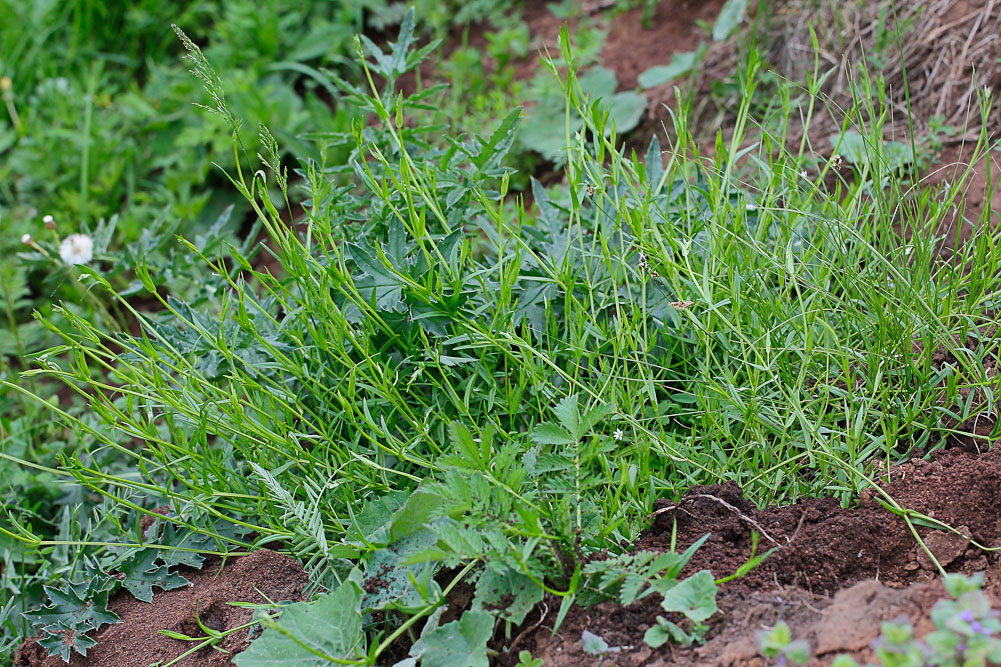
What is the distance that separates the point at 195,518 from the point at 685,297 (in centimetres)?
115

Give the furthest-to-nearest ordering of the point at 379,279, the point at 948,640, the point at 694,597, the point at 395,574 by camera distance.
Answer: the point at 379,279 < the point at 395,574 < the point at 694,597 < the point at 948,640

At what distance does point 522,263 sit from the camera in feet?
6.14

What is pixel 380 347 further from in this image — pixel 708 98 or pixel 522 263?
pixel 708 98

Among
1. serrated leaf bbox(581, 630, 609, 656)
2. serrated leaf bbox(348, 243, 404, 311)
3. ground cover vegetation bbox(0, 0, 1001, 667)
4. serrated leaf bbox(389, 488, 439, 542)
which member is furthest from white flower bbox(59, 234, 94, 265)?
serrated leaf bbox(581, 630, 609, 656)

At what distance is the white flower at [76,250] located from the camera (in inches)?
88.0

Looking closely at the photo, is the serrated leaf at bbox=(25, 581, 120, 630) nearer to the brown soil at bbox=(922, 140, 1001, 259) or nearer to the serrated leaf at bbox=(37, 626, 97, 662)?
the serrated leaf at bbox=(37, 626, 97, 662)

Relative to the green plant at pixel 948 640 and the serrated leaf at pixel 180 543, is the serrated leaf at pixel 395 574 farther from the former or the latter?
the green plant at pixel 948 640

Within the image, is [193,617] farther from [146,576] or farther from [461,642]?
[461,642]

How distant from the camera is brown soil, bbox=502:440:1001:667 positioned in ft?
3.74

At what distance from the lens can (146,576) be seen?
168cm

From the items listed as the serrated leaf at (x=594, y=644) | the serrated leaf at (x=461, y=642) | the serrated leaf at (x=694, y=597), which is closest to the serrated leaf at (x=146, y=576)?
the serrated leaf at (x=461, y=642)

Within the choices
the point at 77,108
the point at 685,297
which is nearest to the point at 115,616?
the point at 685,297

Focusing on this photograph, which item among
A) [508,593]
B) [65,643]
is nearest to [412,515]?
[508,593]

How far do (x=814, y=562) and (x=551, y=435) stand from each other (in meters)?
0.48
